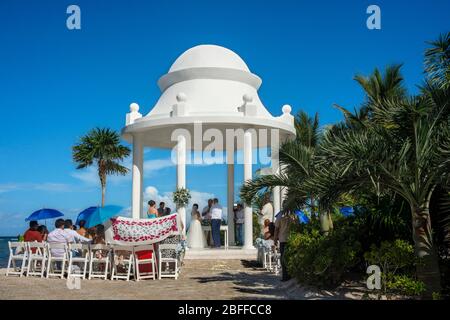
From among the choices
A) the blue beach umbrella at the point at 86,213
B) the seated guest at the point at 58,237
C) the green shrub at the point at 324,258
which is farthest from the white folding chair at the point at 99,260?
the green shrub at the point at 324,258

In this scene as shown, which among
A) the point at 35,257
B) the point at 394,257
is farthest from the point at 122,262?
the point at 394,257

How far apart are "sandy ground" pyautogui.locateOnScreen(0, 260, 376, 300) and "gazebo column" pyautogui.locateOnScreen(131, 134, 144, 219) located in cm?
625

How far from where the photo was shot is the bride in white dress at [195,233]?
62.6 feet

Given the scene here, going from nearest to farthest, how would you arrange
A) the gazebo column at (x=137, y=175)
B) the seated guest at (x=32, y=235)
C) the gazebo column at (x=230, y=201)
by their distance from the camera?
1. the seated guest at (x=32, y=235)
2. the gazebo column at (x=137, y=175)
3. the gazebo column at (x=230, y=201)

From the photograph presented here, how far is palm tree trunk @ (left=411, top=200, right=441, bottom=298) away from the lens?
27.3ft

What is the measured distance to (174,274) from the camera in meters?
13.2

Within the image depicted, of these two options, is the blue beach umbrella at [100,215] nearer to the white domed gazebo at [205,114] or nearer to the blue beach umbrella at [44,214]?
the blue beach umbrella at [44,214]

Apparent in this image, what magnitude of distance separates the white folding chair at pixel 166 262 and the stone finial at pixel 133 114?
27.3 ft

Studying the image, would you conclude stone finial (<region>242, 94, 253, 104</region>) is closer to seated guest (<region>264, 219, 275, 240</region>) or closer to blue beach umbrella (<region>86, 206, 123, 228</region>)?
seated guest (<region>264, 219, 275, 240</region>)

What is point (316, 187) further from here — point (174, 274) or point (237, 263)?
point (237, 263)

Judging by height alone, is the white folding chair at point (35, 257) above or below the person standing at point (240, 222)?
below

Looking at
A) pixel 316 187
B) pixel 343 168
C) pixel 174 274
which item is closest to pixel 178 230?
pixel 174 274

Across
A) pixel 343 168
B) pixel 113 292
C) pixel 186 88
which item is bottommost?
pixel 113 292
